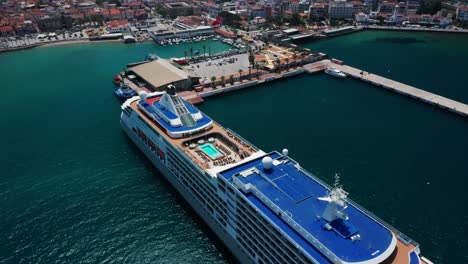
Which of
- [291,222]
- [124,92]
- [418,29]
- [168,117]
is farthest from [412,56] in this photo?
[291,222]

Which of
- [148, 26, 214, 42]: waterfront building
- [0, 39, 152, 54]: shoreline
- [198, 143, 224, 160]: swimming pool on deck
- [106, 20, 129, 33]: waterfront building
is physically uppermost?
[106, 20, 129, 33]: waterfront building

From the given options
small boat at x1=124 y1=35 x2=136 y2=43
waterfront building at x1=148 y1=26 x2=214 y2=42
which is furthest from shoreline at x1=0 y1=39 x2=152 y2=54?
waterfront building at x1=148 y1=26 x2=214 y2=42

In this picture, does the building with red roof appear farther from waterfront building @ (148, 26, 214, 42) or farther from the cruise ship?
the cruise ship

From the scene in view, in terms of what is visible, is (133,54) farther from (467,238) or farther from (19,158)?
(467,238)

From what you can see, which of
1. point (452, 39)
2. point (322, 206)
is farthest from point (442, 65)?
point (322, 206)

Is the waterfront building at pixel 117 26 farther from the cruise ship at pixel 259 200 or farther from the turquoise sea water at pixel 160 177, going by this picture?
the cruise ship at pixel 259 200

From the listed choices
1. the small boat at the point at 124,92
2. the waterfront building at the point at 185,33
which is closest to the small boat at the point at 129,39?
the waterfront building at the point at 185,33

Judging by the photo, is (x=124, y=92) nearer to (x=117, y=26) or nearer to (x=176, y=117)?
(x=176, y=117)
